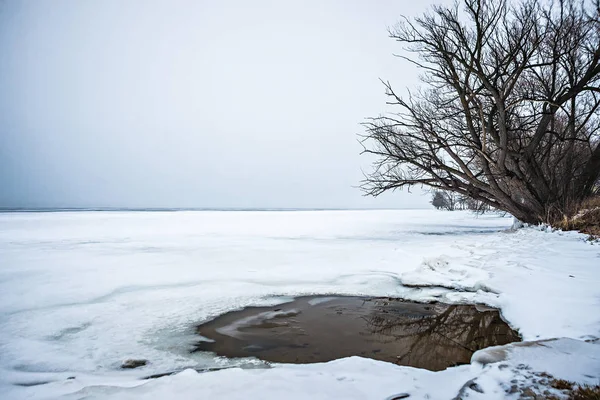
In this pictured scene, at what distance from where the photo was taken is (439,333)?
2.88m

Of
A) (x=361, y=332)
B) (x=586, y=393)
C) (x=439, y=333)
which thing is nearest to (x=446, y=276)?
(x=439, y=333)

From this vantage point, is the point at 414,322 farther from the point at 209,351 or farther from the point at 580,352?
the point at 209,351

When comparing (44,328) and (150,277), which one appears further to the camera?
(150,277)

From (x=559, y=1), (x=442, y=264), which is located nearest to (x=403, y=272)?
(x=442, y=264)

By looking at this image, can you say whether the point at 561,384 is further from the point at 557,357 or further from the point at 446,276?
the point at 446,276

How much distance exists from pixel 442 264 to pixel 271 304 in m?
3.37

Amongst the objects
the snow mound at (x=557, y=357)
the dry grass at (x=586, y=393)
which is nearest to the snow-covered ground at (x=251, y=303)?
the snow mound at (x=557, y=357)

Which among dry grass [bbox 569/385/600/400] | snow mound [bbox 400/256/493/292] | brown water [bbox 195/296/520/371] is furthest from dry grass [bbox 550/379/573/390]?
snow mound [bbox 400/256/493/292]

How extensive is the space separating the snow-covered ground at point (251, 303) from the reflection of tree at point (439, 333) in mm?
239

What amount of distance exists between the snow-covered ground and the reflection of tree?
0.24 m

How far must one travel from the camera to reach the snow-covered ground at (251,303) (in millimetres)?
1850

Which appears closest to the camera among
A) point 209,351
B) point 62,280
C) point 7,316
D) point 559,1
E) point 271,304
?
point 209,351

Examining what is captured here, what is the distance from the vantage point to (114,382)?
2.03 m

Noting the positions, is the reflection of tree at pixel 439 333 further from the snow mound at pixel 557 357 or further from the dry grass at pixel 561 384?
the dry grass at pixel 561 384
